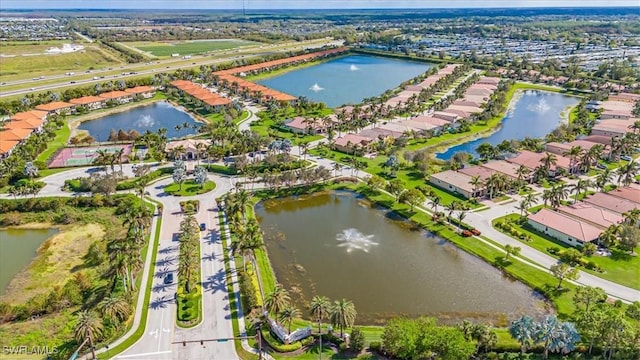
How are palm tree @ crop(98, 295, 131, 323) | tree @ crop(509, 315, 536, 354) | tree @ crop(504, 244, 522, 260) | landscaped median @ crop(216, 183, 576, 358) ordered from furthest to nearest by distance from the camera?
1. tree @ crop(504, 244, 522, 260)
2. landscaped median @ crop(216, 183, 576, 358)
3. palm tree @ crop(98, 295, 131, 323)
4. tree @ crop(509, 315, 536, 354)

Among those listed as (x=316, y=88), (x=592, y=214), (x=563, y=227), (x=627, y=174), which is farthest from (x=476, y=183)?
(x=316, y=88)

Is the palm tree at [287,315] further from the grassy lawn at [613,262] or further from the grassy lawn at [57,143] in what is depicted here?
the grassy lawn at [57,143]

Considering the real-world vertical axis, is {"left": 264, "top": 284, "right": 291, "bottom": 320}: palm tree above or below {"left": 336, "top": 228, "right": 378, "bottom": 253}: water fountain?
above

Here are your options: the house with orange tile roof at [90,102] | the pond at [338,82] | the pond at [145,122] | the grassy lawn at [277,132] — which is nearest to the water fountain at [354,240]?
the grassy lawn at [277,132]

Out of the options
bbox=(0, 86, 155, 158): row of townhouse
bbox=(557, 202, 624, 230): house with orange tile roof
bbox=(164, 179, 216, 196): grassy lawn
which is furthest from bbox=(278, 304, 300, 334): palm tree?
bbox=(0, 86, 155, 158): row of townhouse

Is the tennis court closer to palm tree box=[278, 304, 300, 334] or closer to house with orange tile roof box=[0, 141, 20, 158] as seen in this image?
house with orange tile roof box=[0, 141, 20, 158]

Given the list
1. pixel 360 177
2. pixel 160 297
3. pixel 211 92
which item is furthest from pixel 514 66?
pixel 160 297

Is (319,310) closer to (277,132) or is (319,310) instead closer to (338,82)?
(277,132)
